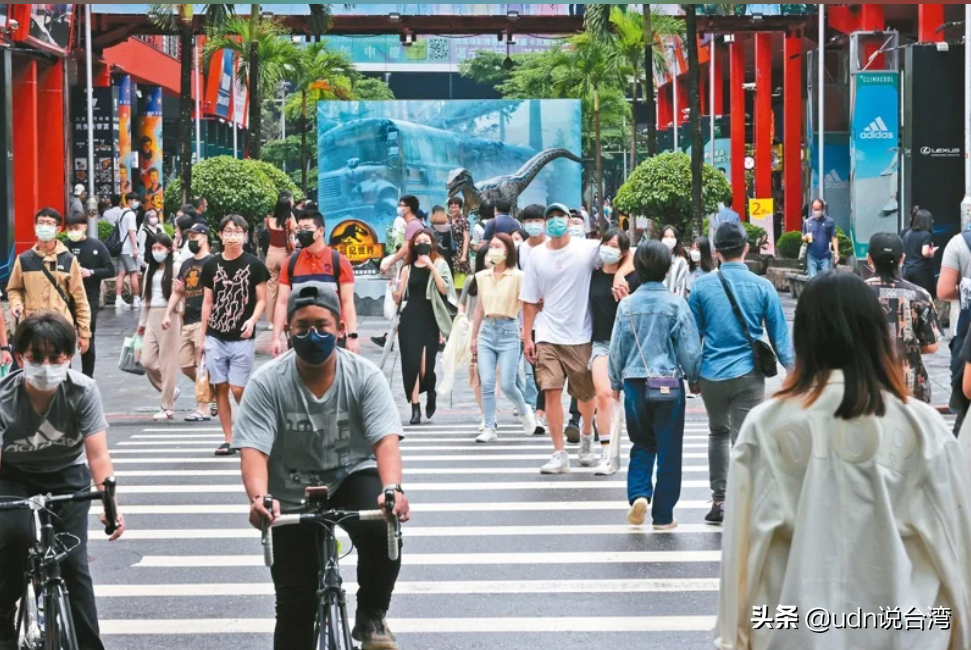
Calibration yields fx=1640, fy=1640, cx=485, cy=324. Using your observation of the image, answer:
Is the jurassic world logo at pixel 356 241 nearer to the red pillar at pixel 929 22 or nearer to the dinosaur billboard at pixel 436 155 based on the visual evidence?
the dinosaur billboard at pixel 436 155

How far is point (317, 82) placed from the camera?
72.6 metres

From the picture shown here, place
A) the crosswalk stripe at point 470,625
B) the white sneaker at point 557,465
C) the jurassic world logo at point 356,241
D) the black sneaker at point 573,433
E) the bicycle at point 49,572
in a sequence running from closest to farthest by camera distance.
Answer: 1. the bicycle at point 49,572
2. the crosswalk stripe at point 470,625
3. the white sneaker at point 557,465
4. the black sneaker at point 573,433
5. the jurassic world logo at point 356,241

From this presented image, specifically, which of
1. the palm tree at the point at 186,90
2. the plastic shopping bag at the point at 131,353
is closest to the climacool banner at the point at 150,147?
the palm tree at the point at 186,90

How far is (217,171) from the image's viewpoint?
3312 cm

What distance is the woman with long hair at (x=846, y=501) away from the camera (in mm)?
4211

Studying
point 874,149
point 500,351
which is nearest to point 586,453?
point 500,351

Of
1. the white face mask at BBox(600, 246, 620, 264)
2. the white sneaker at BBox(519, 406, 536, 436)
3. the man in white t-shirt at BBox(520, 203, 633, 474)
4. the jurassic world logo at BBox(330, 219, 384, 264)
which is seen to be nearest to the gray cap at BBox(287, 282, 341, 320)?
the man in white t-shirt at BBox(520, 203, 633, 474)

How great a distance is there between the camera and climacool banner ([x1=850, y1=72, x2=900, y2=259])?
34719mm

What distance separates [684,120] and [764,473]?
67.0 metres

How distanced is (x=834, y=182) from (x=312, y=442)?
41275 millimetres

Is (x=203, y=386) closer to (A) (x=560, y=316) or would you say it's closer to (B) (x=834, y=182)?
(A) (x=560, y=316)

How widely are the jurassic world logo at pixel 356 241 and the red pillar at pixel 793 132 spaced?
78.8 ft

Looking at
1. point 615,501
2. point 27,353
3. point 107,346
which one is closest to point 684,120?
point 107,346

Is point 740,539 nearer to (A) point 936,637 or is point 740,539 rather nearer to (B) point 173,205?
(A) point 936,637
